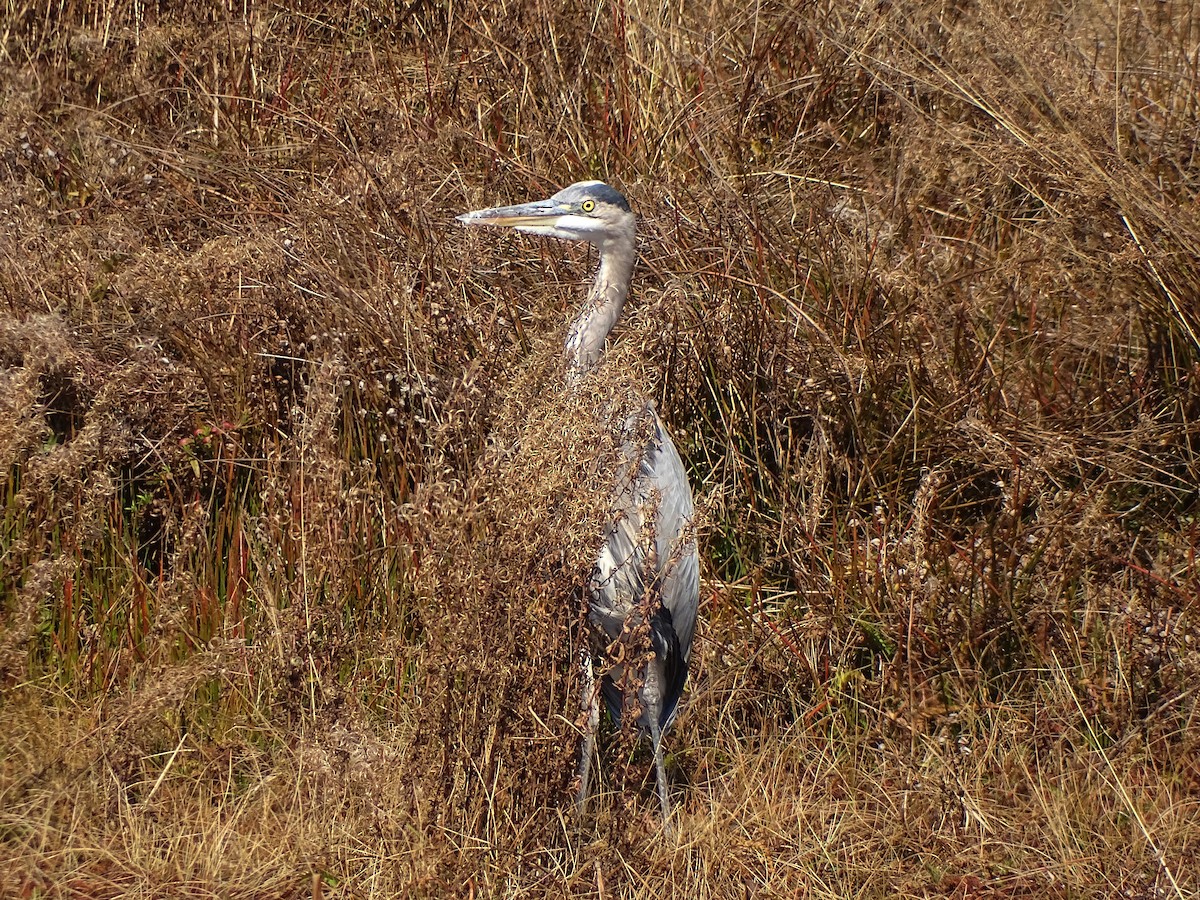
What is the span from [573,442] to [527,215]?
129 centimetres

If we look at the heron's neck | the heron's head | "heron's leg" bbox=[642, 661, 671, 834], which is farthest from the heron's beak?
"heron's leg" bbox=[642, 661, 671, 834]

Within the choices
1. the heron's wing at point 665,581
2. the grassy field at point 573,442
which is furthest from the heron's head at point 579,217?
the heron's wing at point 665,581

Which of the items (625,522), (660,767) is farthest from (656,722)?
(625,522)

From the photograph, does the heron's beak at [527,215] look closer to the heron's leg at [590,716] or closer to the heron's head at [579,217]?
the heron's head at [579,217]

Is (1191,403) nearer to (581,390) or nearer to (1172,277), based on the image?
(1172,277)

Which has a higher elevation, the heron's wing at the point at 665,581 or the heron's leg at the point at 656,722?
the heron's wing at the point at 665,581

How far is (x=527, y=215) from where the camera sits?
3.59m

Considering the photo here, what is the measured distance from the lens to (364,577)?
11.3 ft

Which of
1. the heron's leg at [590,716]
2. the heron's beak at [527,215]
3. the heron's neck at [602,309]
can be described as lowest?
the heron's leg at [590,716]

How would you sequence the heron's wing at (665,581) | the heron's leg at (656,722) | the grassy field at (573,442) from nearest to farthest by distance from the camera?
the grassy field at (573,442)
the heron's leg at (656,722)
the heron's wing at (665,581)

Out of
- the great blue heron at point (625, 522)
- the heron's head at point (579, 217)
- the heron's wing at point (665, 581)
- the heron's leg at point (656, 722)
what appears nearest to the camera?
the great blue heron at point (625, 522)

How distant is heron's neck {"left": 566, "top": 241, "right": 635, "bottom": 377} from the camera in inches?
132

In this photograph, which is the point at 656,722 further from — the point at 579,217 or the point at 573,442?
the point at 579,217

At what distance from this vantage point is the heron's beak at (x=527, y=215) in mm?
→ 3570
